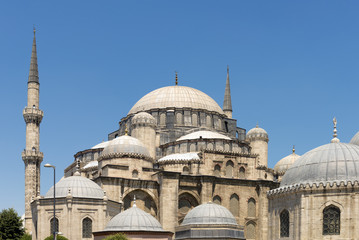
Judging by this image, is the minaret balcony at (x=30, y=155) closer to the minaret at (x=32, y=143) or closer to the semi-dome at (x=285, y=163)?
the minaret at (x=32, y=143)

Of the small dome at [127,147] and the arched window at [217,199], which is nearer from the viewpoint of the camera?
the small dome at [127,147]

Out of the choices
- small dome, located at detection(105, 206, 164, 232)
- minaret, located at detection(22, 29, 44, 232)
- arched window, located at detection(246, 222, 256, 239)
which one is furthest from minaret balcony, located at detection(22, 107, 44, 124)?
small dome, located at detection(105, 206, 164, 232)

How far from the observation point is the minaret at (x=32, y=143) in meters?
49.4

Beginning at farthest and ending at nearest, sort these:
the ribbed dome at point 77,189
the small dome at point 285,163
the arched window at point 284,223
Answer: the small dome at point 285,163, the ribbed dome at point 77,189, the arched window at point 284,223

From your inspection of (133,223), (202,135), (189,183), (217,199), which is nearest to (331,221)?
(133,223)

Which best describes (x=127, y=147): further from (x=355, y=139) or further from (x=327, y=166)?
(x=327, y=166)

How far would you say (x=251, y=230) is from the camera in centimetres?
4606

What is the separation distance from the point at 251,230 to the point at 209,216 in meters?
11.3

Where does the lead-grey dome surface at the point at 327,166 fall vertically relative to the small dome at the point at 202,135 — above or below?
below

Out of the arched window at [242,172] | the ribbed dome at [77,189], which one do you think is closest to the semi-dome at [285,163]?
the arched window at [242,172]

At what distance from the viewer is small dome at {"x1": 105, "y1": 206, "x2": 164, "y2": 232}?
3250cm

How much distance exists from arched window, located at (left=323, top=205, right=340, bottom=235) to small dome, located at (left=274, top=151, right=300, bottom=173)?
110ft

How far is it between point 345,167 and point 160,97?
33.8m

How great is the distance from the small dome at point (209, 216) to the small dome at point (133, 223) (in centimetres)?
304
